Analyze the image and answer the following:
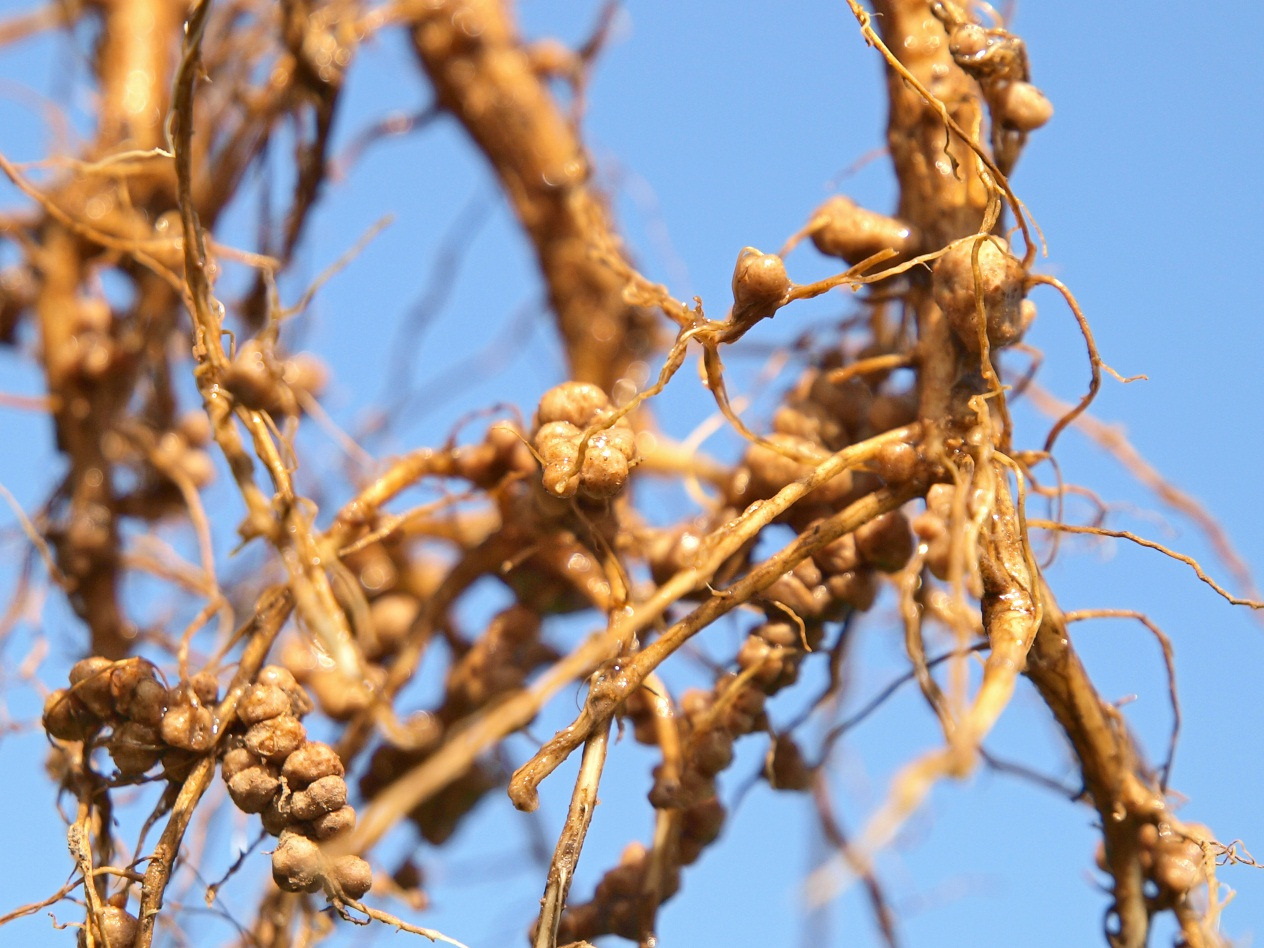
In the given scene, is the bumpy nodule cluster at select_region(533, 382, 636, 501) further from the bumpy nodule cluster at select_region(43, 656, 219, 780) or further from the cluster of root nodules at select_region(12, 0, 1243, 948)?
the bumpy nodule cluster at select_region(43, 656, 219, 780)

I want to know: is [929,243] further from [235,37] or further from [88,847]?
[235,37]

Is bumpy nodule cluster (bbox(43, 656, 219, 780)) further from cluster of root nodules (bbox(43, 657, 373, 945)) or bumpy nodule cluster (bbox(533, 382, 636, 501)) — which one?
bumpy nodule cluster (bbox(533, 382, 636, 501))

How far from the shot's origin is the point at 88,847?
25.5 inches

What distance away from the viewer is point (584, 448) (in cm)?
62

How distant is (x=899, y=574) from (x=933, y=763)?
28 cm

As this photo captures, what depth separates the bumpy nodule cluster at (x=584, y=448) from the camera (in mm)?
625

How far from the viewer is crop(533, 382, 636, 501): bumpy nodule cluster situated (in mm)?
625

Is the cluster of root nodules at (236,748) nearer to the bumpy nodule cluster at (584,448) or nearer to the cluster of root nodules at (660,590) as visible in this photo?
the cluster of root nodules at (660,590)

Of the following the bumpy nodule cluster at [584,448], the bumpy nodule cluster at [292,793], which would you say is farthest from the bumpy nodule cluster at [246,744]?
the bumpy nodule cluster at [584,448]

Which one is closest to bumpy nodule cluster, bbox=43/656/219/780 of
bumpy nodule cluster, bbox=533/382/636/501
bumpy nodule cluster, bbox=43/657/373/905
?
bumpy nodule cluster, bbox=43/657/373/905

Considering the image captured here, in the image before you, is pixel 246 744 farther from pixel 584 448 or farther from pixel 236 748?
pixel 584 448

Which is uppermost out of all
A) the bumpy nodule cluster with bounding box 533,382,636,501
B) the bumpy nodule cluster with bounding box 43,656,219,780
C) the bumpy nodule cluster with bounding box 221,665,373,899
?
the bumpy nodule cluster with bounding box 533,382,636,501

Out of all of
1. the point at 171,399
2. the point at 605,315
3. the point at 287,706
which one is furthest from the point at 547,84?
the point at 287,706

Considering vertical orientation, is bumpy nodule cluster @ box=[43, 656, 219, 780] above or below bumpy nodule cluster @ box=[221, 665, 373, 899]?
above
